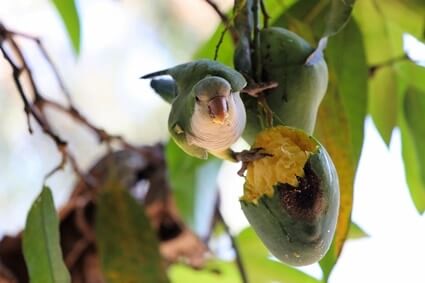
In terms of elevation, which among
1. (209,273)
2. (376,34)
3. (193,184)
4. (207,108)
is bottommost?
(209,273)

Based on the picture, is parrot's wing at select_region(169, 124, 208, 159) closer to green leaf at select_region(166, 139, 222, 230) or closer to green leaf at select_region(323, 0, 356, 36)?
green leaf at select_region(323, 0, 356, 36)

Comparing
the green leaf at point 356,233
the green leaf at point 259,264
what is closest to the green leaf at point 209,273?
the green leaf at point 259,264

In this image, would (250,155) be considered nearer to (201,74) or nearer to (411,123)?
(201,74)

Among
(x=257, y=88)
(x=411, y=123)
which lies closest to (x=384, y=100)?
(x=411, y=123)

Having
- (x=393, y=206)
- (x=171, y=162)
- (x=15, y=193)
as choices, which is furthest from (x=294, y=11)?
(x=15, y=193)

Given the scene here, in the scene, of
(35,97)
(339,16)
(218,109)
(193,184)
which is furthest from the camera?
(193,184)

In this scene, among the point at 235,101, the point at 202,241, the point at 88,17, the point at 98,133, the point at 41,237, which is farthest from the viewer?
the point at 88,17

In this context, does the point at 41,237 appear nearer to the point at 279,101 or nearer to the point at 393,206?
the point at 279,101
